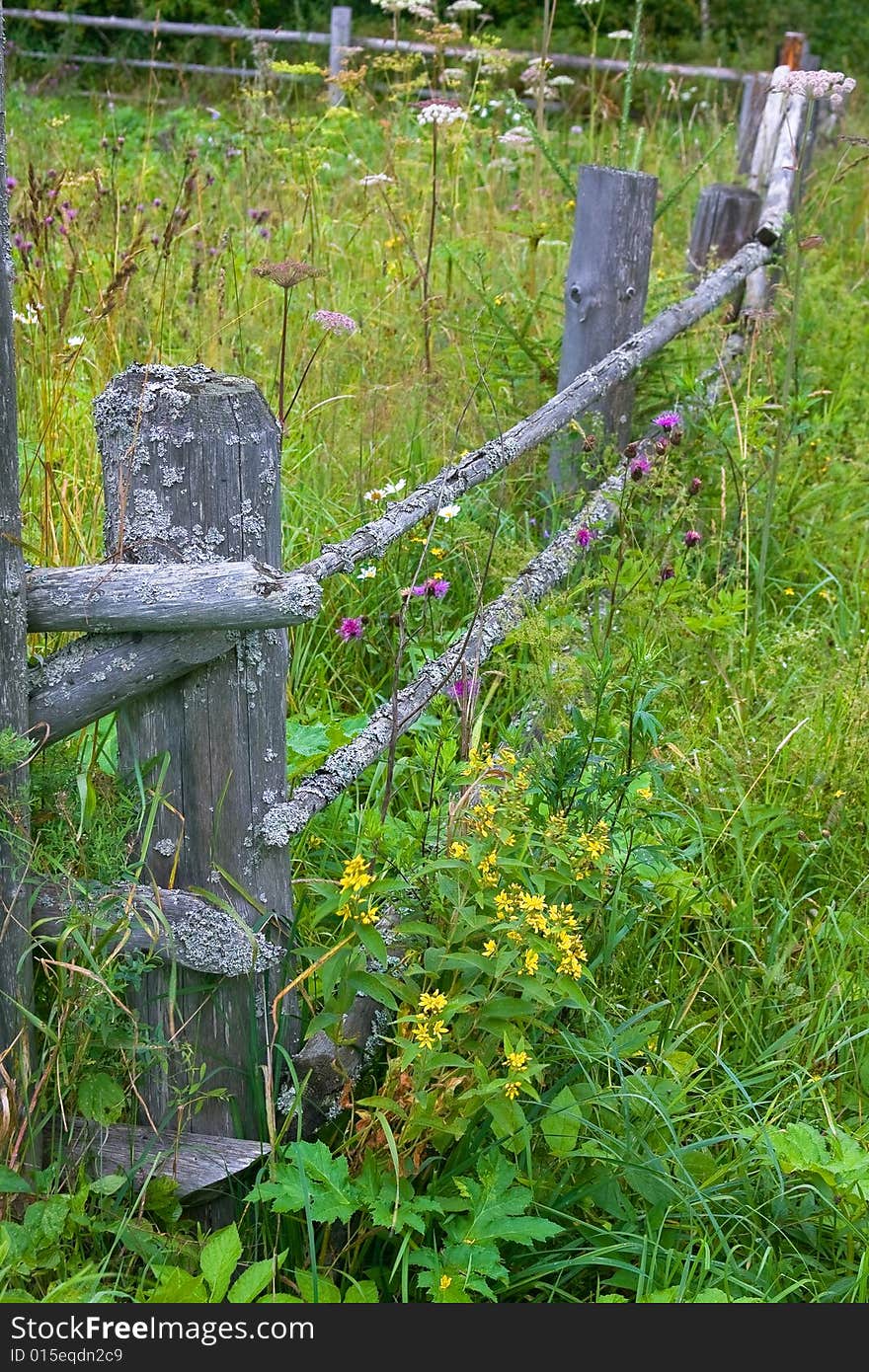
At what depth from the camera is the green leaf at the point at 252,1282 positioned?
65.1 inches

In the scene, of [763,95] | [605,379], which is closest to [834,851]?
[605,379]

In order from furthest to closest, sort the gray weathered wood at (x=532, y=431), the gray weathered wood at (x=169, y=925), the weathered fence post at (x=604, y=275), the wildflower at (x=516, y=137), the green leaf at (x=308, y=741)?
1. the wildflower at (x=516, y=137)
2. the weathered fence post at (x=604, y=275)
3. the green leaf at (x=308, y=741)
4. the gray weathered wood at (x=532, y=431)
5. the gray weathered wood at (x=169, y=925)

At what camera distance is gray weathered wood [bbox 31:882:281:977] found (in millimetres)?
1813

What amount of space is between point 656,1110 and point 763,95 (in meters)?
5.81

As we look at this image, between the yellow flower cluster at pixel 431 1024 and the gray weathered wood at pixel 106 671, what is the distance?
0.57m

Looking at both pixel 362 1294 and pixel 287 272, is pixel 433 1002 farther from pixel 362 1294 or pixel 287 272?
pixel 287 272

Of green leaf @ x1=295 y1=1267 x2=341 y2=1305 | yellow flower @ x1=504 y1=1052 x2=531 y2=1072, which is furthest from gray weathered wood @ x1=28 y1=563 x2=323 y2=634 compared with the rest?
green leaf @ x1=295 y1=1267 x2=341 y2=1305

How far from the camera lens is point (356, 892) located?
173 centimetres

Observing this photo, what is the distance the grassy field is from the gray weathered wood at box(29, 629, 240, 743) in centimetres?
13

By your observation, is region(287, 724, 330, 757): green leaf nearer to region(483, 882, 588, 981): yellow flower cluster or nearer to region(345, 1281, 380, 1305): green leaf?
region(483, 882, 588, 981): yellow flower cluster

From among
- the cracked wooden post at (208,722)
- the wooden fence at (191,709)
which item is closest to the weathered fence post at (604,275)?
the wooden fence at (191,709)

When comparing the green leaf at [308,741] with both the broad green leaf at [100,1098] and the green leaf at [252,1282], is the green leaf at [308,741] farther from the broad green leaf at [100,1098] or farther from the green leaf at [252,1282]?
the green leaf at [252,1282]

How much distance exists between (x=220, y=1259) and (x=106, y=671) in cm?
83

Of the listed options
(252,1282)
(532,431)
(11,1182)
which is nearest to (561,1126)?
(252,1282)
